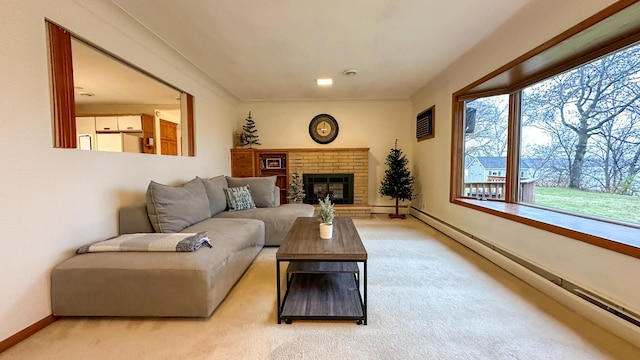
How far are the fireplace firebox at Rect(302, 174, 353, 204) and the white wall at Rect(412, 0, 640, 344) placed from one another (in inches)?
69.5

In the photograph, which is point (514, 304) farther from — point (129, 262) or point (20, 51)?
point (20, 51)

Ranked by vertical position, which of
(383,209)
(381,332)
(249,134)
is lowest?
(381,332)

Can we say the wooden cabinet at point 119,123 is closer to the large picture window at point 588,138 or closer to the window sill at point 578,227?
the window sill at point 578,227

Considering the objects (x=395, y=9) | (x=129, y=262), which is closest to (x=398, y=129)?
(x=395, y=9)

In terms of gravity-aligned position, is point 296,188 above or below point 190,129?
below

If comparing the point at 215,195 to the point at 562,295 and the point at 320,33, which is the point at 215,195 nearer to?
the point at 320,33

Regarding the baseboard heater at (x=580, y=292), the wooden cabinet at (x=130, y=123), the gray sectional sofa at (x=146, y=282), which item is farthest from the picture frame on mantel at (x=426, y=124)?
the wooden cabinet at (x=130, y=123)

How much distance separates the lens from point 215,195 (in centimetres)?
352

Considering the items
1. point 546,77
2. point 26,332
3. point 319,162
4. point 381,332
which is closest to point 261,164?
point 319,162

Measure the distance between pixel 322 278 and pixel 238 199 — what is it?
1.89 m

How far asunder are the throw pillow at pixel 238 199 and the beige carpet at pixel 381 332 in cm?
153

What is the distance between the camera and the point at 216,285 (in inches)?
75.2

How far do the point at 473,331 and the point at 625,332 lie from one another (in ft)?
2.89

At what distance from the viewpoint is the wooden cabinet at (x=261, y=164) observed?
17.9 feet
